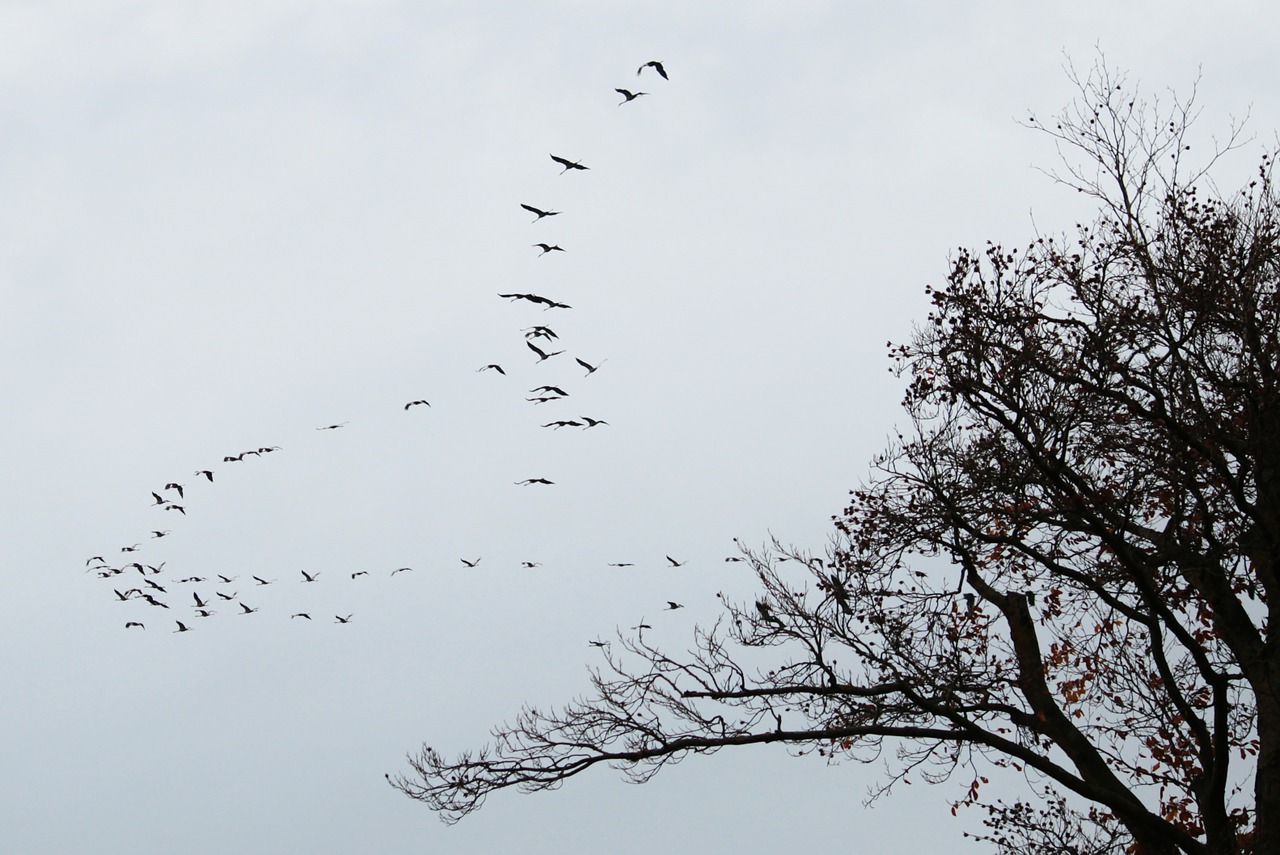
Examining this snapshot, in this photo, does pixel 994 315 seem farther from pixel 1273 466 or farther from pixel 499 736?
pixel 499 736

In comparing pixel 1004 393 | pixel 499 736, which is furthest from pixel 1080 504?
pixel 499 736

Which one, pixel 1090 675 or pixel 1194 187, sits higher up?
pixel 1194 187

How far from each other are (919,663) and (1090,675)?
3.12m

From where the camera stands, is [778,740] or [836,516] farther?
[836,516]

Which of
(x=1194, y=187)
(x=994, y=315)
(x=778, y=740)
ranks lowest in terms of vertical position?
(x=778, y=740)

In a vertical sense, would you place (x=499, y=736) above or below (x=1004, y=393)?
below

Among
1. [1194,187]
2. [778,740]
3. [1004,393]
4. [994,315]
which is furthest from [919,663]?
[1194,187]

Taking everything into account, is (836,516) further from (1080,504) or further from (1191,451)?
(1191,451)

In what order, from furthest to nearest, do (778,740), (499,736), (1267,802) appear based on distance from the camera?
(499,736) < (778,740) < (1267,802)

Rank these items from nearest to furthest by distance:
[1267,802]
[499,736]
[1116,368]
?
[1267,802]
[1116,368]
[499,736]

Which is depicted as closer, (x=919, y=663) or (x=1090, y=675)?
(x=919, y=663)

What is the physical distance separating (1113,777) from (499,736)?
22.7 feet

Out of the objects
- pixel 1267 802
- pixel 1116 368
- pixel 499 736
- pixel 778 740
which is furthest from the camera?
pixel 499 736

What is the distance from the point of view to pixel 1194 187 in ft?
45.8
